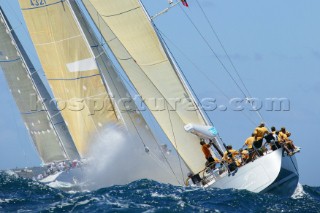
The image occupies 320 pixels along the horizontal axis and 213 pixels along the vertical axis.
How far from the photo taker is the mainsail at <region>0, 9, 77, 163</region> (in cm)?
4362

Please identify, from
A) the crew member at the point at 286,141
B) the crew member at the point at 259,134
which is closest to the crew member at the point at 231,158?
the crew member at the point at 259,134

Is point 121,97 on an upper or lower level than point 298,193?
upper

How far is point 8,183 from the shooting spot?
121ft

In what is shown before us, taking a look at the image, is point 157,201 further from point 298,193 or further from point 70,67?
point 70,67

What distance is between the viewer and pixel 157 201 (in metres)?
28.4

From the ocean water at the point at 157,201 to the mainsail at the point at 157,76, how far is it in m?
1.75

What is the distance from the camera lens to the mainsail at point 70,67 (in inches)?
1409

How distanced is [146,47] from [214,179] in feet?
17.5

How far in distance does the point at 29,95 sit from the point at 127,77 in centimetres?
1143

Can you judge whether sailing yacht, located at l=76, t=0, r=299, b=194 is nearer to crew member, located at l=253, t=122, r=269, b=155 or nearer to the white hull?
the white hull

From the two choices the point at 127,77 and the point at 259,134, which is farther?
the point at 127,77

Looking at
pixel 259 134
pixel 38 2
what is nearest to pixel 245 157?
pixel 259 134

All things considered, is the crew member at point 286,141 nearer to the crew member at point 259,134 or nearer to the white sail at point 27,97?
the crew member at point 259,134

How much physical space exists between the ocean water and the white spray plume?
2570mm
